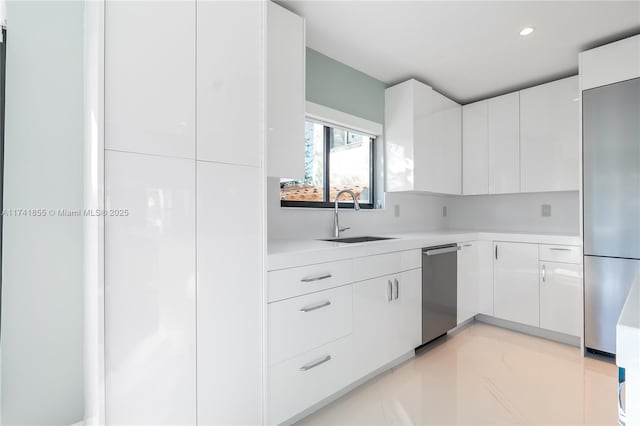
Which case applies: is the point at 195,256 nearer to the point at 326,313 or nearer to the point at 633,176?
the point at 326,313

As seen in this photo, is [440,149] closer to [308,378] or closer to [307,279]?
[307,279]

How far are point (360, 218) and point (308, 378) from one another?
1583 millimetres

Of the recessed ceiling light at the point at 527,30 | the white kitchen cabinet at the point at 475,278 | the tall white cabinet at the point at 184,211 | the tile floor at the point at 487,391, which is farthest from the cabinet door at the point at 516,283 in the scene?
the tall white cabinet at the point at 184,211

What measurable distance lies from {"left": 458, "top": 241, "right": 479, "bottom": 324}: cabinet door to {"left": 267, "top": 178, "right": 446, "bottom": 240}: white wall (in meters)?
0.67

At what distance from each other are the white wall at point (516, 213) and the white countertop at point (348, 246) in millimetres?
678

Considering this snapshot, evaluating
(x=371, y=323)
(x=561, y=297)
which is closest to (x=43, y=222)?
(x=371, y=323)

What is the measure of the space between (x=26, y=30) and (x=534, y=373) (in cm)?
360

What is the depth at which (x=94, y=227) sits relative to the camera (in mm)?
1144

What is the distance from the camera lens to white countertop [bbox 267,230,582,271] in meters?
1.64

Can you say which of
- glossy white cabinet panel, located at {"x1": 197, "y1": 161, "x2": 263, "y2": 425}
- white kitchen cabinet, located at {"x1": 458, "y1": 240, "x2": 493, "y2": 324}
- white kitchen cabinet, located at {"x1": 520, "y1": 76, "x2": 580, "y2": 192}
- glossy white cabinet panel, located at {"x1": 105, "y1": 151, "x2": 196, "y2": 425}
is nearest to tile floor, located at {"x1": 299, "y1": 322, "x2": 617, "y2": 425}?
white kitchen cabinet, located at {"x1": 458, "y1": 240, "x2": 493, "y2": 324}

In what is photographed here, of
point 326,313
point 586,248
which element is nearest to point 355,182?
point 326,313

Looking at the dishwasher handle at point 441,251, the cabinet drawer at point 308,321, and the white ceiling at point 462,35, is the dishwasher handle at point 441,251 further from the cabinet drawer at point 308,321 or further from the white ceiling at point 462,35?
the white ceiling at point 462,35

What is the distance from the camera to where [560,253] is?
2.74 m

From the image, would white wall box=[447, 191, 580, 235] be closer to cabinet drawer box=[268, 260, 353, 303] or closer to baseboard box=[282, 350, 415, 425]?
baseboard box=[282, 350, 415, 425]
